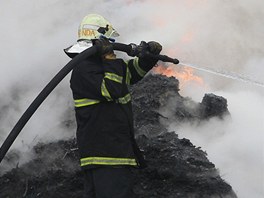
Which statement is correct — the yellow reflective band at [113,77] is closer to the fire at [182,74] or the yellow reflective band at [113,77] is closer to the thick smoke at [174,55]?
the thick smoke at [174,55]

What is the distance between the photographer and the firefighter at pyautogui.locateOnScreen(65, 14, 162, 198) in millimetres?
3742

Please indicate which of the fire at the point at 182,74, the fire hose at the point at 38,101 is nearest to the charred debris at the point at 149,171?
the fire hose at the point at 38,101

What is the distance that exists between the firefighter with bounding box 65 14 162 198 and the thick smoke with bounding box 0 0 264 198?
4.84 ft

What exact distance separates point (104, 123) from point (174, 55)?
4.35m

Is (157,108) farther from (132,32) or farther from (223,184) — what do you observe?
(132,32)

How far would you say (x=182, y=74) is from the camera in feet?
23.9

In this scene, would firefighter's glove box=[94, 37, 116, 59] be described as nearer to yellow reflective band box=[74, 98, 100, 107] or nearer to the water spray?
yellow reflective band box=[74, 98, 100, 107]

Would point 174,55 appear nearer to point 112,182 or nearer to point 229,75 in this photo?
point 229,75

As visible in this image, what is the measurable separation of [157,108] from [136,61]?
1.59 meters

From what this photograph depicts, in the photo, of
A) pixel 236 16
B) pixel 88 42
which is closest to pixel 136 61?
pixel 88 42

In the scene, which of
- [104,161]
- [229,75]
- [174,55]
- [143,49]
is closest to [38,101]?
[104,161]

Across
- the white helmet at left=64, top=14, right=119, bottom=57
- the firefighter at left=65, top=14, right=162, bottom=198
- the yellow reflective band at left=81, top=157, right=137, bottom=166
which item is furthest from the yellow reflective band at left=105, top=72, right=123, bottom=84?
the yellow reflective band at left=81, top=157, right=137, bottom=166

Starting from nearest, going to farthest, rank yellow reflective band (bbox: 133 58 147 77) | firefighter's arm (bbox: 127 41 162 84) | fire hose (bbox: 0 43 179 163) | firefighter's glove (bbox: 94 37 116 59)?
fire hose (bbox: 0 43 179 163) → firefighter's glove (bbox: 94 37 116 59) → firefighter's arm (bbox: 127 41 162 84) → yellow reflective band (bbox: 133 58 147 77)

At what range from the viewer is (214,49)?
27.1 feet
